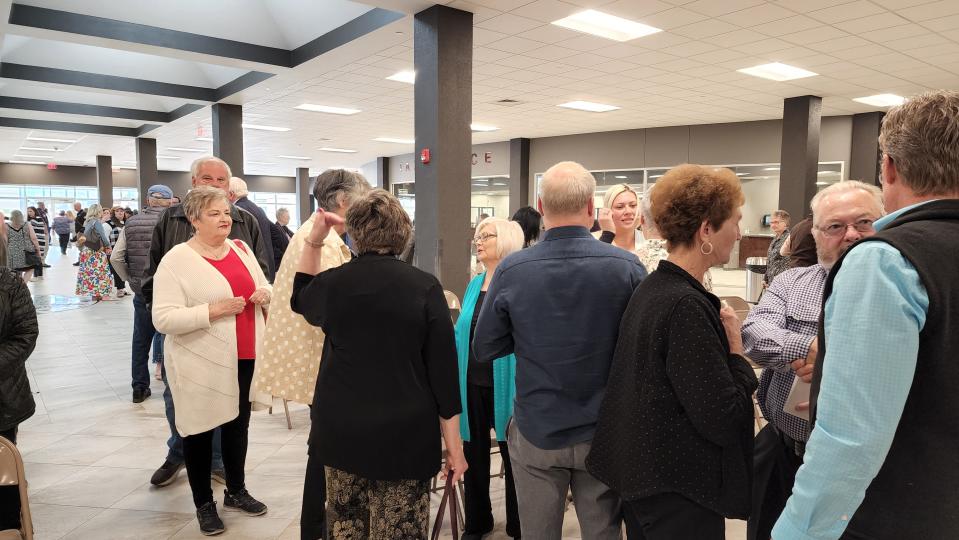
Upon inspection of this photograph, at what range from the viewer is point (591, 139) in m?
13.9

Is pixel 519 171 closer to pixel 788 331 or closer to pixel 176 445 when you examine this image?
pixel 176 445

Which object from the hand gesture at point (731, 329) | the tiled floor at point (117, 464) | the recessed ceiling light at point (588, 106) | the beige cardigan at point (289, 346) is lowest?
the tiled floor at point (117, 464)

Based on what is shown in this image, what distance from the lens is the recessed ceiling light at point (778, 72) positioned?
24.8ft

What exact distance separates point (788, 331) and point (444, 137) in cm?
447

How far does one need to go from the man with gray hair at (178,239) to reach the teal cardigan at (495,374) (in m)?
1.53

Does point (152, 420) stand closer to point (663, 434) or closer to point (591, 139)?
point (663, 434)

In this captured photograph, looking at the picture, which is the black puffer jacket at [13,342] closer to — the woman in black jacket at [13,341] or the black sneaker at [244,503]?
the woman in black jacket at [13,341]

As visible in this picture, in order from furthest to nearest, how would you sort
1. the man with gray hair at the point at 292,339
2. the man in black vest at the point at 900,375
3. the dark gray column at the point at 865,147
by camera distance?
the dark gray column at the point at 865,147 < the man with gray hair at the point at 292,339 < the man in black vest at the point at 900,375

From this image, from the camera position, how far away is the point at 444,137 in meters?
5.74

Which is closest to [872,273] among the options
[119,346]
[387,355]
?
[387,355]

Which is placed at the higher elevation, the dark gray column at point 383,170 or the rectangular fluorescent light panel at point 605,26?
the rectangular fluorescent light panel at point 605,26

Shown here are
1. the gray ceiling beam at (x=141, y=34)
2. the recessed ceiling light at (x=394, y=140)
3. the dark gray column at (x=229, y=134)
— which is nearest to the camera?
the gray ceiling beam at (x=141, y=34)

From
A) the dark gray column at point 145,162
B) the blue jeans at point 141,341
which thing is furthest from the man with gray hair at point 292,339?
the dark gray column at point 145,162

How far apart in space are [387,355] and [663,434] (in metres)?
0.83
